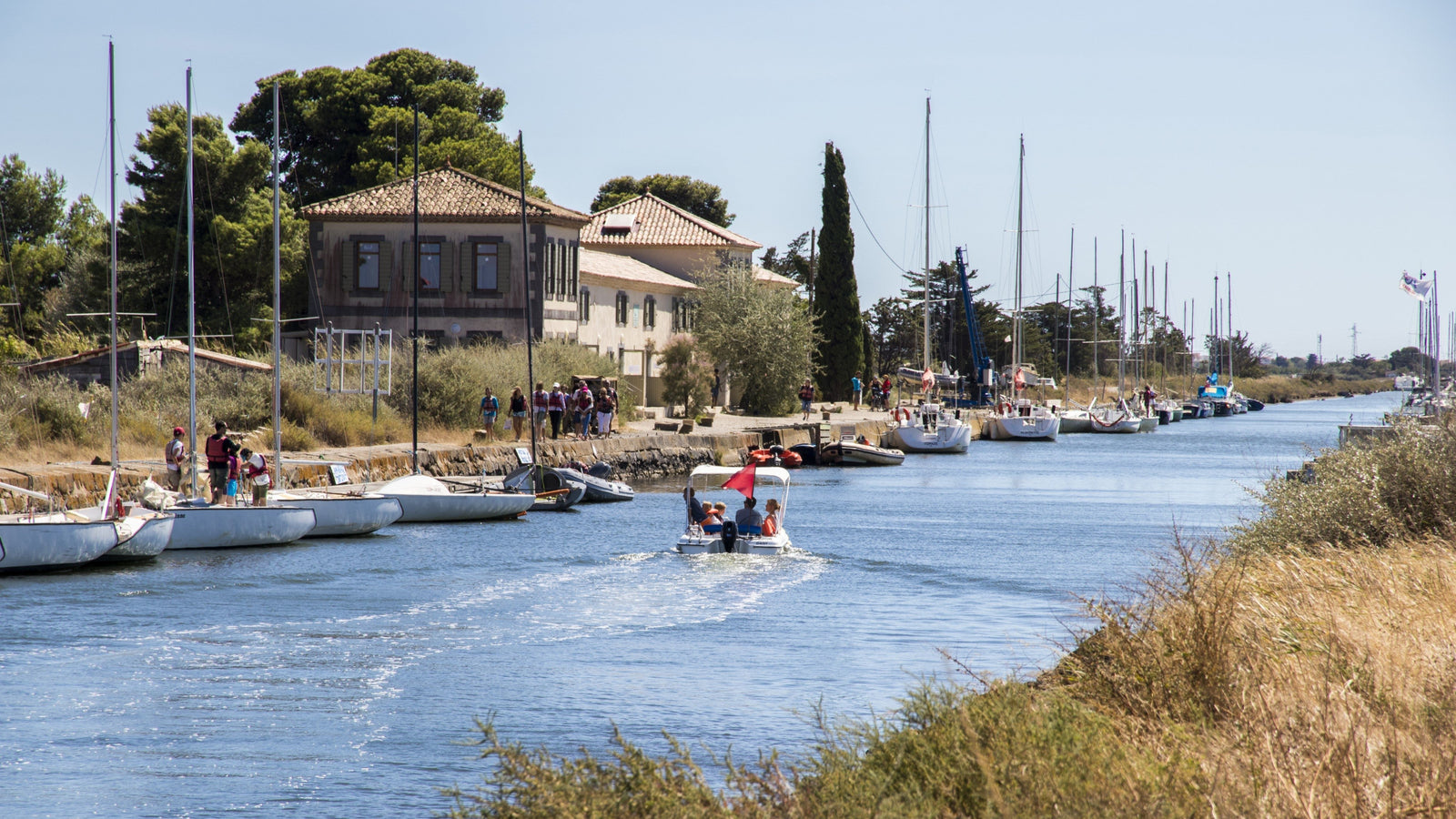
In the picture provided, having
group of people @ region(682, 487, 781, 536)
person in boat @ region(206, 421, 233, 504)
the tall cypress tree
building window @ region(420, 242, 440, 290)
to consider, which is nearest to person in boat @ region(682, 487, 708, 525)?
group of people @ region(682, 487, 781, 536)

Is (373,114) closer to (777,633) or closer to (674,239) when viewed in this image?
(674,239)

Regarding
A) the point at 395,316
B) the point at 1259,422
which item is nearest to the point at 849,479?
the point at 395,316

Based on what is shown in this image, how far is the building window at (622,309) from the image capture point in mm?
55656

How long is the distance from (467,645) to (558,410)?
22.9 m

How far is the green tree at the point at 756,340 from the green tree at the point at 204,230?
1777 cm

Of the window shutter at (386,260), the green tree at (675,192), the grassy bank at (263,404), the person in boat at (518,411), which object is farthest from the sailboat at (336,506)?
the green tree at (675,192)

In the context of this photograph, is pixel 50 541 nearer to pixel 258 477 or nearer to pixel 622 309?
pixel 258 477

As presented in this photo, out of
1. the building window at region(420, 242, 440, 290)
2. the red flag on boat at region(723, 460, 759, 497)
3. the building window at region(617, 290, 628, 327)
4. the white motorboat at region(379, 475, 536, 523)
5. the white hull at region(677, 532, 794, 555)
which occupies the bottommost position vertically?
the white hull at region(677, 532, 794, 555)

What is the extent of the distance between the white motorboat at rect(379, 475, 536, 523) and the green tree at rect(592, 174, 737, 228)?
5626 cm

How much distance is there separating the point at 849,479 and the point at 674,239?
2273 centimetres

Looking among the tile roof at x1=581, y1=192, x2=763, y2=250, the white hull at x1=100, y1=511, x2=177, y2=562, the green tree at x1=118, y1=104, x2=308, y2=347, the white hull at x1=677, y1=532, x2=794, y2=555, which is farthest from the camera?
the tile roof at x1=581, y1=192, x2=763, y2=250

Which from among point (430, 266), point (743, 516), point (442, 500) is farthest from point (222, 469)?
point (430, 266)

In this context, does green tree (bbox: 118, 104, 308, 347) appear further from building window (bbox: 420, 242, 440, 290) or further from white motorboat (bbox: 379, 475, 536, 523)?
white motorboat (bbox: 379, 475, 536, 523)

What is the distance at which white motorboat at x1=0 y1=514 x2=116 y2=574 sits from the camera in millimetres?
22141
